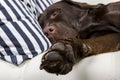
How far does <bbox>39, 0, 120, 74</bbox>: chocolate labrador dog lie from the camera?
1.08 meters

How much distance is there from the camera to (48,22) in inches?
67.5

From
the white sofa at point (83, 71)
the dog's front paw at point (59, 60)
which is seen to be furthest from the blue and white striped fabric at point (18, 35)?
the dog's front paw at point (59, 60)

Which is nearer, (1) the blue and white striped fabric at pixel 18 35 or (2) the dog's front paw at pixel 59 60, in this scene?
(2) the dog's front paw at pixel 59 60

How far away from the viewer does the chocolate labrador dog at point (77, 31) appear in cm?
108

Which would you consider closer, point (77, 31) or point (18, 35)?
point (18, 35)

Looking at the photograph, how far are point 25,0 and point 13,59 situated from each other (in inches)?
19.1

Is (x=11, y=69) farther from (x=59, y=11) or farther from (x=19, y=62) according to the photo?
(x=59, y=11)

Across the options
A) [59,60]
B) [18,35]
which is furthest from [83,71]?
[18,35]

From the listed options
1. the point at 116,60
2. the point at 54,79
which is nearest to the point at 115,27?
the point at 116,60

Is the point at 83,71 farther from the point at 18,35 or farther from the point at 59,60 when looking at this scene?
the point at 18,35

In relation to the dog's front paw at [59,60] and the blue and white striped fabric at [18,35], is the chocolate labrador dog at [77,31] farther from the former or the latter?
the blue and white striped fabric at [18,35]

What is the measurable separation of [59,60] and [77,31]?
60 centimetres

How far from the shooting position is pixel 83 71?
121 centimetres

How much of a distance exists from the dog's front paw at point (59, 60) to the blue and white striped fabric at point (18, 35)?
29 cm
